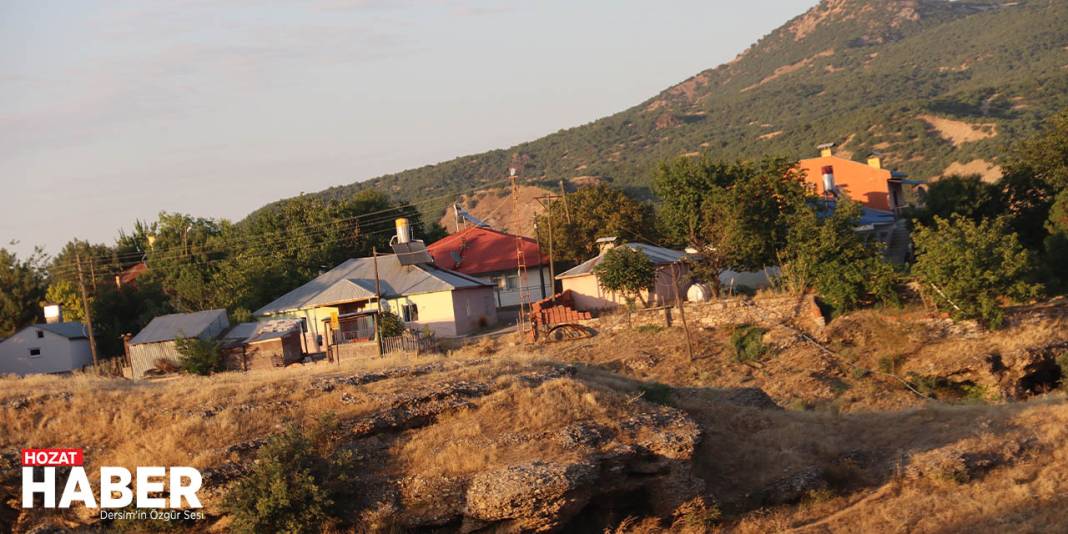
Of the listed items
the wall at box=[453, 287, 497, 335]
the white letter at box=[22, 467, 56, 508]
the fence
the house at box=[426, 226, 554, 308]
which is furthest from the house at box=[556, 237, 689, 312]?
the white letter at box=[22, 467, 56, 508]

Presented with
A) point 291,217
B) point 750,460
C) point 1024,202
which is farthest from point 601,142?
point 750,460

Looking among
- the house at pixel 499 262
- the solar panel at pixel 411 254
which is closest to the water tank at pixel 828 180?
the house at pixel 499 262

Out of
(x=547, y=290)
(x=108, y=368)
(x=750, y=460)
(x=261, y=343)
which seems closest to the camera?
(x=750, y=460)

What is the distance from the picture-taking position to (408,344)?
43500 millimetres

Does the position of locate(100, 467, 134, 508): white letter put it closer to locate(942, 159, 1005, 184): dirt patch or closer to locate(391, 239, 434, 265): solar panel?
locate(391, 239, 434, 265): solar panel

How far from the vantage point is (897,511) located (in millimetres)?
18969

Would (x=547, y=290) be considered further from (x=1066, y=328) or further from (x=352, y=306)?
(x=1066, y=328)

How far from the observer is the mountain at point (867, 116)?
114625mm

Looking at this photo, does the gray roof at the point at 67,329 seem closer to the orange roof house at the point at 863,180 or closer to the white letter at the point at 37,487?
the white letter at the point at 37,487

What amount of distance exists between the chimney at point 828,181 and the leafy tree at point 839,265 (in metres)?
17.2

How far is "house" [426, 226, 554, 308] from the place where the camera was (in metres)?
60.8

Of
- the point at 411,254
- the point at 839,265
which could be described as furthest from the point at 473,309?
the point at 839,265

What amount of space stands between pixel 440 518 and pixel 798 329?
25.5 m

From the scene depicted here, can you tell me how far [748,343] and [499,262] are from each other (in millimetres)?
25152
